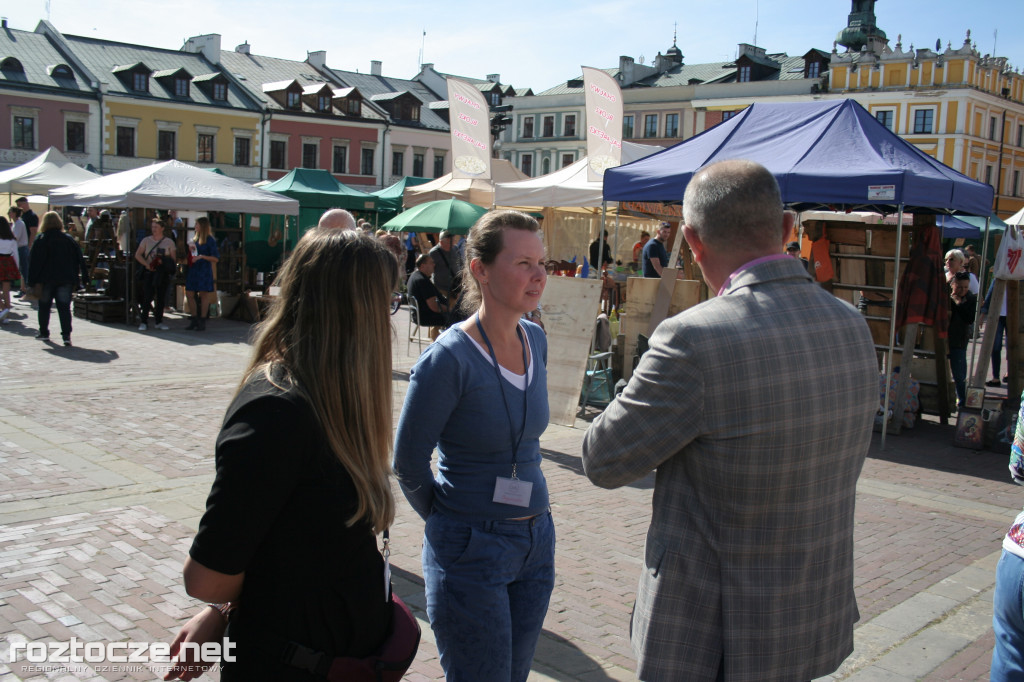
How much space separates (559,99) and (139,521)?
67.5 m

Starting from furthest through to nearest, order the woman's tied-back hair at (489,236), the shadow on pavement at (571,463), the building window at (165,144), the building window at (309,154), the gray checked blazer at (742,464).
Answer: the building window at (309,154)
the building window at (165,144)
the shadow on pavement at (571,463)
the woman's tied-back hair at (489,236)
the gray checked blazer at (742,464)

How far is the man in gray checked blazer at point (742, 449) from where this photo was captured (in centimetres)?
180

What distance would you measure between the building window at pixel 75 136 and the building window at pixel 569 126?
37759mm

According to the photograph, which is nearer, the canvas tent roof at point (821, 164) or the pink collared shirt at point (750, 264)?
the pink collared shirt at point (750, 264)

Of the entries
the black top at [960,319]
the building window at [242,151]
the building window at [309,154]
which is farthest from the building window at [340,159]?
the black top at [960,319]

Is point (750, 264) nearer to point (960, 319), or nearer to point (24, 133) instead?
point (960, 319)

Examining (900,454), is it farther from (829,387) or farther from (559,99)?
(559,99)

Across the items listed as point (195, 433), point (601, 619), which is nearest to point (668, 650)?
point (601, 619)

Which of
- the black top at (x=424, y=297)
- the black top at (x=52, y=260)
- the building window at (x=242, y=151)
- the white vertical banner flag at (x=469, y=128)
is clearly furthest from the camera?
the building window at (x=242, y=151)

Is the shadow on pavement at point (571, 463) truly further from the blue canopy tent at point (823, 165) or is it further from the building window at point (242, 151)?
the building window at point (242, 151)

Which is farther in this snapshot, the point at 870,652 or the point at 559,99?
the point at 559,99

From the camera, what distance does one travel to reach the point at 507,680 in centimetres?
237

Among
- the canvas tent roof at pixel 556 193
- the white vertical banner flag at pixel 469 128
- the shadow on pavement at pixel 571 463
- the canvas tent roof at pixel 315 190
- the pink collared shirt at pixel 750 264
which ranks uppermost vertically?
the white vertical banner flag at pixel 469 128

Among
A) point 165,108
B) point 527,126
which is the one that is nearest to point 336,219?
point 165,108
